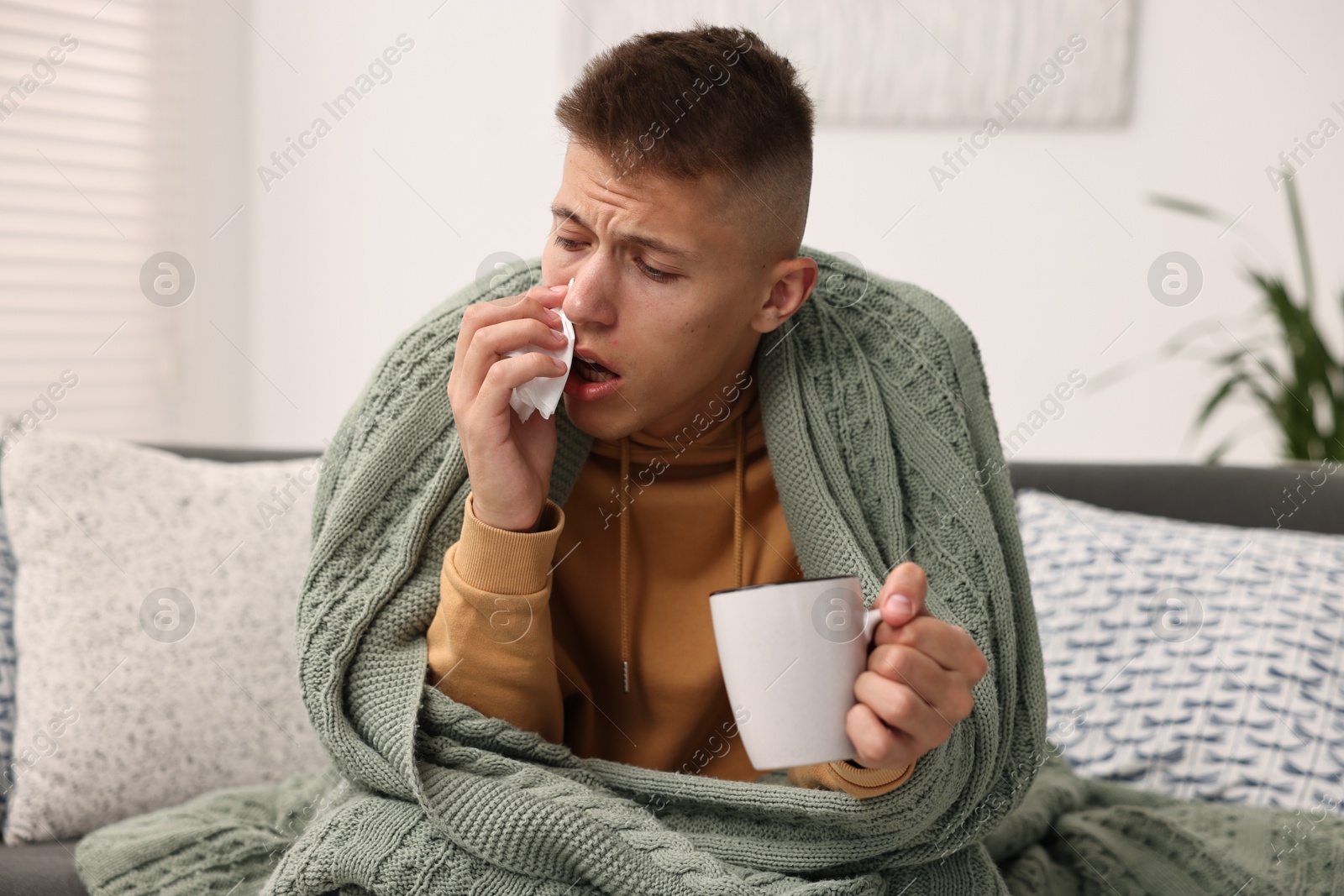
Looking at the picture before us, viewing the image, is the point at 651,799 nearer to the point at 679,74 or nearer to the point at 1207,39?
the point at 679,74

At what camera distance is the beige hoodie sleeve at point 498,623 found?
109 cm

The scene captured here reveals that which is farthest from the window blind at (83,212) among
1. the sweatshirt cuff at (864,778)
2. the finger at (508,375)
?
the sweatshirt cuff at (864,778)

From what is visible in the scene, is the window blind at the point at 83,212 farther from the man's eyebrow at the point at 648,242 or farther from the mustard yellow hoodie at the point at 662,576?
the man's eyebrow at the point at 648,242

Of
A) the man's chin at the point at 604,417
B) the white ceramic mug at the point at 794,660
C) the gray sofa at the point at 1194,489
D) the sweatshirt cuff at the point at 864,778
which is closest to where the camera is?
the white ceramic mug at the point at 794,660

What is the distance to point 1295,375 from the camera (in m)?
2.32

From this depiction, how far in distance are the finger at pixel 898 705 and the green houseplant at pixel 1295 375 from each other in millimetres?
1728

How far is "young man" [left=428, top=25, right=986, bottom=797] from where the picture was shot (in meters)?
1.09

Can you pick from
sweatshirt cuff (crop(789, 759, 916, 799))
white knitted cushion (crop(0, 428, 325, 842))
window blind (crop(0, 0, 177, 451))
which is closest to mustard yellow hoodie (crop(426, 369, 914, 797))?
sweatshirt cuff (crop(789, 759, 916, 799))

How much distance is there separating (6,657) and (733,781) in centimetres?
101

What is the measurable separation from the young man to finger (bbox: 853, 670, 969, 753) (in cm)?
18

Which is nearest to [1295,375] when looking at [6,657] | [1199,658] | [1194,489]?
[1194,489]

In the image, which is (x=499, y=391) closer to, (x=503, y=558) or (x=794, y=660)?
(x=503, y=558)

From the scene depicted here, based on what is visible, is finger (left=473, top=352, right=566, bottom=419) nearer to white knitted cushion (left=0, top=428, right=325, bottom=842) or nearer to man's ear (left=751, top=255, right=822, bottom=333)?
man's ear (left=751, top=255, right=822, bottom=333)

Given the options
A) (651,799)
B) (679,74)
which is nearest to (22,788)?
(651,799)
